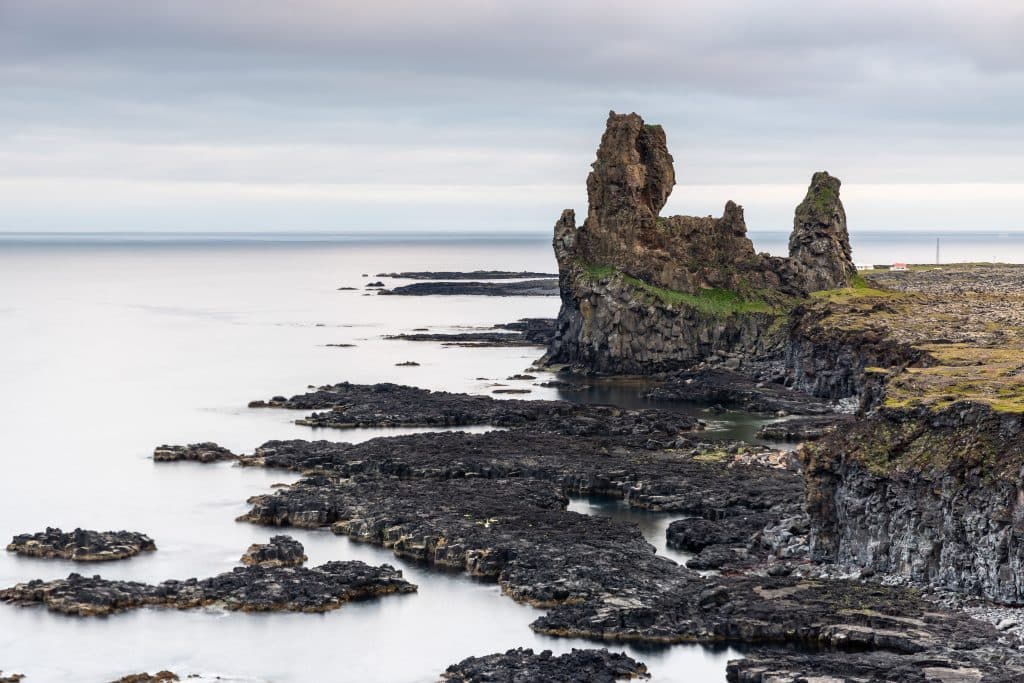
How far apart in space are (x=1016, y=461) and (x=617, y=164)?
97.2 m

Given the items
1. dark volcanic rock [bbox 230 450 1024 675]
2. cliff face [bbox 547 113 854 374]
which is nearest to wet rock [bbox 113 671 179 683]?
dark volcanic rock [bbox 230 450 1024 675]

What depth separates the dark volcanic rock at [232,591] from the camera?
5950 centimetres

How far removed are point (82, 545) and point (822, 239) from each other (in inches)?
4065

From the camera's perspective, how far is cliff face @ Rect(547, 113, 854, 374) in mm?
141625

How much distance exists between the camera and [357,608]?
6081 cm

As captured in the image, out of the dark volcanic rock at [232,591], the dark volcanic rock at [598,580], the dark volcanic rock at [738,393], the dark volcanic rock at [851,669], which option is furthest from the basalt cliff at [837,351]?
the dark volcanic rock at [232,591]

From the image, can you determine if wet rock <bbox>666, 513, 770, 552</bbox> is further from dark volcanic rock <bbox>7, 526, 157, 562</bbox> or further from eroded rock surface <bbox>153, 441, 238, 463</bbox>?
eroded rock surface <bbox>153, 441, 238, 463</bbox>

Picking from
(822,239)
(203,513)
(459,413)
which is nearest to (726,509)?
(203,513)

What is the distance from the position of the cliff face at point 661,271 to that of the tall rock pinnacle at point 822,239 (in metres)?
0.15

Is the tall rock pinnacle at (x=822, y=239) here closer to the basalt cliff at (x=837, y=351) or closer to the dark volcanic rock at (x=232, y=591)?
the basalt cliff at (x=837, y=351)

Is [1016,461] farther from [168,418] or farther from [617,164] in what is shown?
[617,164]

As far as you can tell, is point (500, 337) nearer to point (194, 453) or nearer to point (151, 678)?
point (194, 453)

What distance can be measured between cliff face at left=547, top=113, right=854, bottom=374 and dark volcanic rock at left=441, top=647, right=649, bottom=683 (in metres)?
89.7

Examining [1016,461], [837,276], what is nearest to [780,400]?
[837,276]
